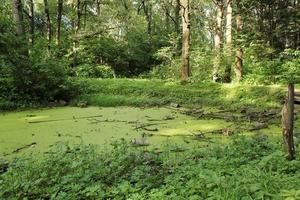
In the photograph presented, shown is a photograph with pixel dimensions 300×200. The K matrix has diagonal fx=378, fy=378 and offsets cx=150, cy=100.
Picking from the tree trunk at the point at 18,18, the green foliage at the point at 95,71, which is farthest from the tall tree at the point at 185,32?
the green foliage at the point at 95,71

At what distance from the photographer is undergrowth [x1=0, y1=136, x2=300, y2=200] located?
104 inches

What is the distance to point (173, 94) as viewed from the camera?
926 centimetres

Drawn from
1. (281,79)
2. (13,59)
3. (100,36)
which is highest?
(100,36)

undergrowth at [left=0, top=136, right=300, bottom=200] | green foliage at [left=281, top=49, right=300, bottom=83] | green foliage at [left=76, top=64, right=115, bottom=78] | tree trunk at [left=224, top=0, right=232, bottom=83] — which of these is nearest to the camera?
undergrowth at [left=0, top=136, right=300, bottom=200]

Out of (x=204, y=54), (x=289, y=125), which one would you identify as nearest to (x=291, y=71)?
(x=204, y=54)

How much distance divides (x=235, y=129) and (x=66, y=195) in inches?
129

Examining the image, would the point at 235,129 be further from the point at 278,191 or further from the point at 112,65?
the point at 112,65

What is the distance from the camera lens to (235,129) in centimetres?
567

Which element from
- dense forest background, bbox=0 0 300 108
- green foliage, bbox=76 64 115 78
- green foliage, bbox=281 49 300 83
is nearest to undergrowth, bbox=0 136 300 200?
green foliage, bbox=281 49 300 83

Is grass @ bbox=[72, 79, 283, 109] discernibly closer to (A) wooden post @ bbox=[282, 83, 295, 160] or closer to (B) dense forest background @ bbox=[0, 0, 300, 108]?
(B) dense forest background @ bbox=[0, 0, 300, 108]

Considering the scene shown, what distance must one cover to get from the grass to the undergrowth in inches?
159

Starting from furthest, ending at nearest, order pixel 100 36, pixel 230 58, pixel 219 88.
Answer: pixel 100 36, pixel 230 58, pixel 219 88

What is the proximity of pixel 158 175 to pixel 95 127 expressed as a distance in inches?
119

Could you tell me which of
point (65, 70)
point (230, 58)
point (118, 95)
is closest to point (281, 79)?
point (230, 58)
